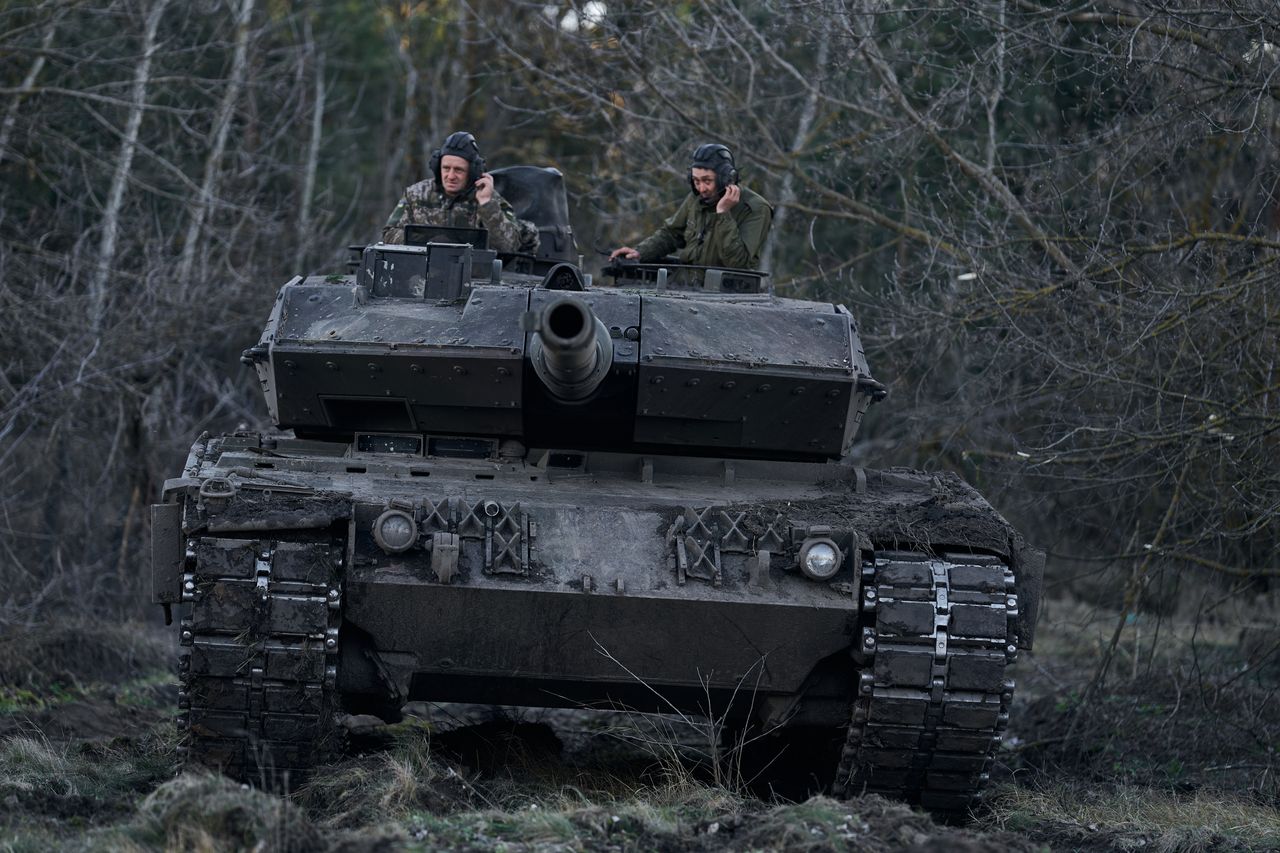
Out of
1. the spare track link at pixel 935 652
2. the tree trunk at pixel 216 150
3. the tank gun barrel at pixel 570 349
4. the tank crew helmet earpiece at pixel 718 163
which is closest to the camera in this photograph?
the tank gun barrel at pixel 570 349

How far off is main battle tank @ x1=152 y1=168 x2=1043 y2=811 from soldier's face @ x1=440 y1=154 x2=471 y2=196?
1536 mm

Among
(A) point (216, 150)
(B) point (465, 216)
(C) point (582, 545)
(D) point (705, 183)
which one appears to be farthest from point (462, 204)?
(A) point (216, 150)

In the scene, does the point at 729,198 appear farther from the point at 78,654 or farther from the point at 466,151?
the point at 78,654

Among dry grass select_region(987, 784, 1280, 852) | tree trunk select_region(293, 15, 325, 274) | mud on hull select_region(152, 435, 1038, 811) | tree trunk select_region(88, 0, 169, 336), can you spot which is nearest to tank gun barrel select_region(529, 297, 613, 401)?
mud on hull select_region(152, 435, 1038, 811)

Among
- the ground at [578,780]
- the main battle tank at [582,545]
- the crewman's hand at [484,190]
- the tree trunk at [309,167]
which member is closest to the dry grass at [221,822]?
the ground at [578,780]

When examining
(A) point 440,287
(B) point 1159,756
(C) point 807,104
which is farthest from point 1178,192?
(A) point 440,287

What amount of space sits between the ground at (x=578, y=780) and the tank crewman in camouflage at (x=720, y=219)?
3.01 m

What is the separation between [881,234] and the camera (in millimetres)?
18609

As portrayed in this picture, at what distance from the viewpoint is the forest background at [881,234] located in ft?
37.1

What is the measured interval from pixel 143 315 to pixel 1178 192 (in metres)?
9.37

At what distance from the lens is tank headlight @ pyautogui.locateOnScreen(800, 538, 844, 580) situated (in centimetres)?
796

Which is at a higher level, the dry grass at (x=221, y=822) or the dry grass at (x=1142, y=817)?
the dry grass at (x=221, y=822)

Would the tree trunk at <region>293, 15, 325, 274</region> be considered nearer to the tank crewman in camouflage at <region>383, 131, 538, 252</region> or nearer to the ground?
the ground

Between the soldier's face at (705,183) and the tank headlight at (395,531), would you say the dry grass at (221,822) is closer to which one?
the tank headlight at (395,531)
